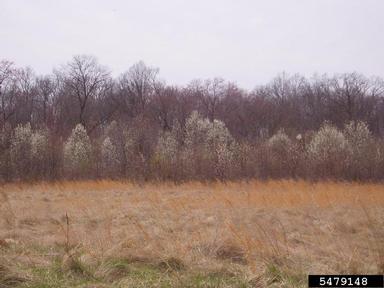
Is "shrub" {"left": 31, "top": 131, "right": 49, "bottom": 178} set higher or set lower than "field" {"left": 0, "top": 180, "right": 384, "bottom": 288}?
higher

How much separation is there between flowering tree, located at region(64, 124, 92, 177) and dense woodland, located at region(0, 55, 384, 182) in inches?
2.6

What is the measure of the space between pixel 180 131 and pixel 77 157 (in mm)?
14303

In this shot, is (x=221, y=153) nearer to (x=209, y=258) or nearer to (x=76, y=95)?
(x=209, y=258)

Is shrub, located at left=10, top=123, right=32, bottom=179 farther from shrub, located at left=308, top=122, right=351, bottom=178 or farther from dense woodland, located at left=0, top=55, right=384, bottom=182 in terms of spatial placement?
shrub, located at left=308, top=122, right=351, bottom=178

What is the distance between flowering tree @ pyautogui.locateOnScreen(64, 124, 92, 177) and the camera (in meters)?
26.1

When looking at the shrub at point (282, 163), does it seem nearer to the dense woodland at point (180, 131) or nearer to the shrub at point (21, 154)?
the dense woodland at point (180, 131)

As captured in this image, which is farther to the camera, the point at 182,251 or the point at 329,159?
the point at 329,159

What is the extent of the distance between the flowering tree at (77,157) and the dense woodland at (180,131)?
0.22 feet

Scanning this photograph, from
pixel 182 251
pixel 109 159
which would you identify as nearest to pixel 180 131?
pixel 109 159

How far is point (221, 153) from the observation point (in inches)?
914

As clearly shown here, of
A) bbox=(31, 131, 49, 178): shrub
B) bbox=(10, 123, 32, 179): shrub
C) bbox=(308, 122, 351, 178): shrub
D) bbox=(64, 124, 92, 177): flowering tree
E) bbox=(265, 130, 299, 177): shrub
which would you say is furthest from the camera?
bbox=(64, 124, 92, 177): flowering tree

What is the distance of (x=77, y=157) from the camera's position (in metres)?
27.5

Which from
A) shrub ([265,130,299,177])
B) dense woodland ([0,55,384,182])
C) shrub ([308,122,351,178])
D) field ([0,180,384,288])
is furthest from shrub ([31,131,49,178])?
field ([0,180,384,288])

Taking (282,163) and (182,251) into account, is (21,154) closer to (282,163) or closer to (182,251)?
(282,163)
